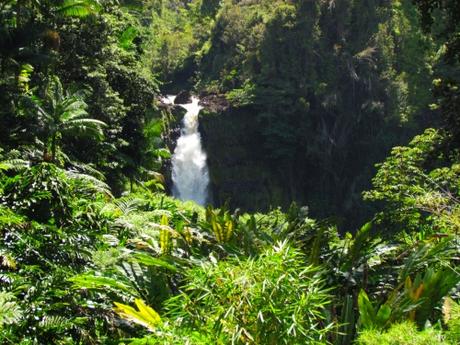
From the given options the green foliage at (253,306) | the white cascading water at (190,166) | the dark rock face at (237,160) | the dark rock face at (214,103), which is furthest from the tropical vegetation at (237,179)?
the white cascading water at (190,166)

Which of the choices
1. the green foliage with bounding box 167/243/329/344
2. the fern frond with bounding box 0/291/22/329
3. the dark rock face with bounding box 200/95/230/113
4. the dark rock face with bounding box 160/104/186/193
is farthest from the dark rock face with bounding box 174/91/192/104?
the fern frond with bounding box 0/291/22/329

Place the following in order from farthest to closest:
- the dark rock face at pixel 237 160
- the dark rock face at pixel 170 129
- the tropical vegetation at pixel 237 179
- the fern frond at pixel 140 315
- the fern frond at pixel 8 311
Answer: the dark rock face at pixel 237 160, the dark rock face at pixel 170 129, the fern frond at pixel 140 315, the tropical vegetation at pixel 237 179, the fern frond at pixel 8 311

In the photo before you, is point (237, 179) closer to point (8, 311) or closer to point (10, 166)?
point (10, 166)

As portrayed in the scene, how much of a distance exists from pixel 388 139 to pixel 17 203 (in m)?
34.2

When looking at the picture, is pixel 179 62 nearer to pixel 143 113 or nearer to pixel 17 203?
pixel 143 113

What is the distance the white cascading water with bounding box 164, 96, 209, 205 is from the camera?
32469 millimetres

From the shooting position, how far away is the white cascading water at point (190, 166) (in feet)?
107

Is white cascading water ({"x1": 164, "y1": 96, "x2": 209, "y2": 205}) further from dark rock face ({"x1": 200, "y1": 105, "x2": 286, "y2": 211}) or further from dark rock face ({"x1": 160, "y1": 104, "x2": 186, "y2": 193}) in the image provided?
dark rock face ({"x1": 200, "y1": 105, "x2": 286, "y2": 211})

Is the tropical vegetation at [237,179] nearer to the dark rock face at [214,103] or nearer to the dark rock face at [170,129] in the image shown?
the dark rock face at [170,129]

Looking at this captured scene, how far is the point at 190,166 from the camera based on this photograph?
109ft

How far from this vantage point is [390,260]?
5.46 meters

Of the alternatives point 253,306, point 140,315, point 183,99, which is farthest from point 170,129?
point 253,306

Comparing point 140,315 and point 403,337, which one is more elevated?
point 403,337

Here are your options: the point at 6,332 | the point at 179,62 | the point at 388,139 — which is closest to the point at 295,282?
the point at 6,332
